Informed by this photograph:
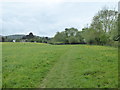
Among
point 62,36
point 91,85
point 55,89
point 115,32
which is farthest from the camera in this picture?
point 62,36

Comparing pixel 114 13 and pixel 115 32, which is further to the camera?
pixel 114 13

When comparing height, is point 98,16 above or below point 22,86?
above

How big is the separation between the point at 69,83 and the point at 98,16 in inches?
1324

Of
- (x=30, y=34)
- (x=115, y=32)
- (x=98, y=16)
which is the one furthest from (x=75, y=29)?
(x=115, y=32)

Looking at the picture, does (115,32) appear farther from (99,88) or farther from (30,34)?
(30,34)

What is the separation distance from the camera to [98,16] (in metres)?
36.0

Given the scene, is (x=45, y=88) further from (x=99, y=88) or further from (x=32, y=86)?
(x=99, y=88)

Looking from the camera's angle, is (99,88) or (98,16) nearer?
(99,88)

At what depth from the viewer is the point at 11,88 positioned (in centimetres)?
544

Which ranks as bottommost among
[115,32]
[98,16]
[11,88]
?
[11,88]

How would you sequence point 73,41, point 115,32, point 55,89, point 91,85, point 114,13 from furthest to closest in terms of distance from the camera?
point 73,41, point 114,13, point 115,32, point 91,85, point 55,89

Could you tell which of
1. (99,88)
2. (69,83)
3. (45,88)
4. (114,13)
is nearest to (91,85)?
(99,88)

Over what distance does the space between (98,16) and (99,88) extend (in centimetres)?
3380

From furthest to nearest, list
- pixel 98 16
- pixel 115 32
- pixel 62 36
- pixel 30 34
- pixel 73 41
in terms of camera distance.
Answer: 1. pixel 30 34
2. pixel 62 36
3. pixel 73 41
4. pixel 98 16
5. pixel 115 32
